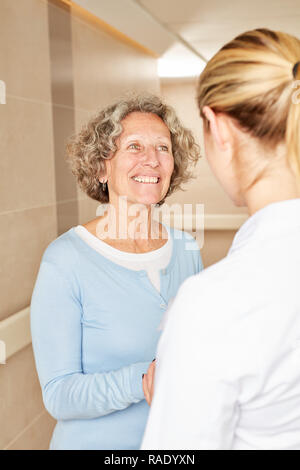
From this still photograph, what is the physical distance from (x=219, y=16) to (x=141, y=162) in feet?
4.12

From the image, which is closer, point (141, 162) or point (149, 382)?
point (149, 382)

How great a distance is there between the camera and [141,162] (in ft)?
4.39

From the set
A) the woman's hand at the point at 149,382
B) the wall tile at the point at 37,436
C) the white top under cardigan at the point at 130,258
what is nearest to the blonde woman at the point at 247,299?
the woman's hand at the point at 149,382

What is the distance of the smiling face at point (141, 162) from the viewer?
133 cm

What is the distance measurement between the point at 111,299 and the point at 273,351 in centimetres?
64

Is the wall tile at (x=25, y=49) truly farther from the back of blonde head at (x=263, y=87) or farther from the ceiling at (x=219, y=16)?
the back of blonde head at (x=263, y=87)

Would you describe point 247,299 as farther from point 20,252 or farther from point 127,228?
point 20,252

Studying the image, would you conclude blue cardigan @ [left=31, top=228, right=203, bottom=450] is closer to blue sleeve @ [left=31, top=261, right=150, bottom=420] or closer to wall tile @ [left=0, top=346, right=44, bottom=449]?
blue sleeve @ [left=31, top=261, right=150, bottom=420]

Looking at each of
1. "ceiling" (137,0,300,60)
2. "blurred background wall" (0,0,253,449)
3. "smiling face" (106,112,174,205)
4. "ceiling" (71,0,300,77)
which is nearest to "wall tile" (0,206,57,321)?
"blurred background wall" (0,0,253,449)

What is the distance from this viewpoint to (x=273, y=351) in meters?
0.58

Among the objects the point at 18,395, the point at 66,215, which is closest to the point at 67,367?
the point at 18,395

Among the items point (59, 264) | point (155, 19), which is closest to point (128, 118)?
point (59, 264)

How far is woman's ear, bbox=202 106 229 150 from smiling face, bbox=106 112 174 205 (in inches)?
27.5
